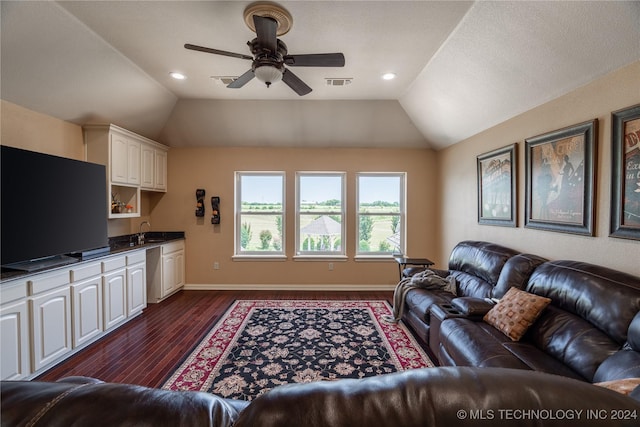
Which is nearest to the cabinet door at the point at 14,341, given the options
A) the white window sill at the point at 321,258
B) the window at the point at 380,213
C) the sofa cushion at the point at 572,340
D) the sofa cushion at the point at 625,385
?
the white window sill at the point at 321,258

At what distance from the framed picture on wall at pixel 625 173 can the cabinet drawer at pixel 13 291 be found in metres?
4.54

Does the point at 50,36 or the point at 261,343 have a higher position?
the point at 50,36

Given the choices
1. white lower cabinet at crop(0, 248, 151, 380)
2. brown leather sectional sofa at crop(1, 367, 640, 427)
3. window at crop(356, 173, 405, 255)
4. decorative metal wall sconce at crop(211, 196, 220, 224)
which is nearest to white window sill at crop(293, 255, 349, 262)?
window at crop(356, 173, 405, 255)

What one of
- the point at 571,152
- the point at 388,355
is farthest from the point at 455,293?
the point at 571,152

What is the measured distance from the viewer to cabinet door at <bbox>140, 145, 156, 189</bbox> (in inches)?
161

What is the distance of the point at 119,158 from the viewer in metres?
3.57

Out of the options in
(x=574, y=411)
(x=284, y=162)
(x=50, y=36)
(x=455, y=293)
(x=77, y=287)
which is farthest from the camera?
(x=284, y=162)

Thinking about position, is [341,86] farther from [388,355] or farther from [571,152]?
[388,355]

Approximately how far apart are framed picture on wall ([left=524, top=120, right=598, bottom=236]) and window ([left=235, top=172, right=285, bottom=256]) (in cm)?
365

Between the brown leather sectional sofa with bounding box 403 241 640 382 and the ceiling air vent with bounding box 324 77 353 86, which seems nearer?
the brown leather sectional sofa with bounding box 403 241 640 382

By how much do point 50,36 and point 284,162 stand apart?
10.2ft

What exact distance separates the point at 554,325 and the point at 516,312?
23 cm

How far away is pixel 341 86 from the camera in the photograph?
3.58 meters

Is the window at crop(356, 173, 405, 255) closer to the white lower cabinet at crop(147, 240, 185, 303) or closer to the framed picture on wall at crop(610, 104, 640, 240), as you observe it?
the framed picture on wall at crop(610, 104, 640, 240)
